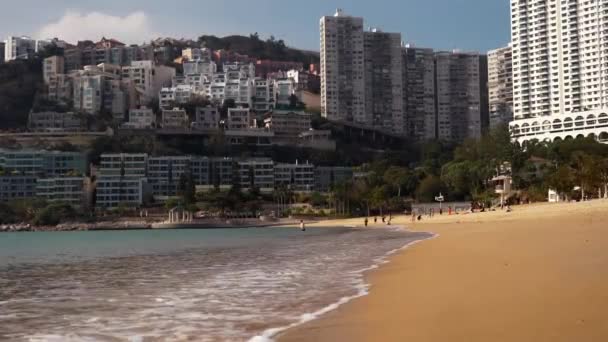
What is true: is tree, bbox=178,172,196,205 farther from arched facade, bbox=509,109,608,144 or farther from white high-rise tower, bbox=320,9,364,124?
arched facade, bbox=509,109,608,144

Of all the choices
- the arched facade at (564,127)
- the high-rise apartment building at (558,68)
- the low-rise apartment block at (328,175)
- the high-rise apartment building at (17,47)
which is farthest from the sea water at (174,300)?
the high-rise apartment building at (17,47)

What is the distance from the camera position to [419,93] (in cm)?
14875

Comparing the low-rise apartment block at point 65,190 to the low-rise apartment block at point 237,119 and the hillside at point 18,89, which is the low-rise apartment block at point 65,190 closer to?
the hillside at point 18,89

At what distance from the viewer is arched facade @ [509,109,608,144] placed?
9500 centimetres

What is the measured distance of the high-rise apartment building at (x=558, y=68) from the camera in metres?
102

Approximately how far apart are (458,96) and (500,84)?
9742 millimetres

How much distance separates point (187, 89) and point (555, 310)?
434 feet

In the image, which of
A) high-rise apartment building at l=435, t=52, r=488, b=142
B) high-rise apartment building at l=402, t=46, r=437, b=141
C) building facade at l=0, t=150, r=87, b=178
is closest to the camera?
building facade at l=0, t=150, r=87, b=178

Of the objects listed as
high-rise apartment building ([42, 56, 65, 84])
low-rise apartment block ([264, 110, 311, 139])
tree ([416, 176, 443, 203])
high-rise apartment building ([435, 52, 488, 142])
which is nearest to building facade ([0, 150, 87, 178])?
high-rise apartment building ([42, 56, 65, 84])

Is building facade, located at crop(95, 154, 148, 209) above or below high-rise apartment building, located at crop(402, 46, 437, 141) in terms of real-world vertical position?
below

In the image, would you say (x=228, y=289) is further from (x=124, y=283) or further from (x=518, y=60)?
(x=518, y=60)

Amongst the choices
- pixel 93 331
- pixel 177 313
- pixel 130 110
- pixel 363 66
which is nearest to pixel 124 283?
pixel 177 313

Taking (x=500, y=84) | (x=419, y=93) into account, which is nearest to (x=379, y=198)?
(x=419, y=93)

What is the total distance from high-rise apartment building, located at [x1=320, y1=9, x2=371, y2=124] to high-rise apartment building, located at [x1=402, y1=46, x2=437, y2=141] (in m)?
12.7
